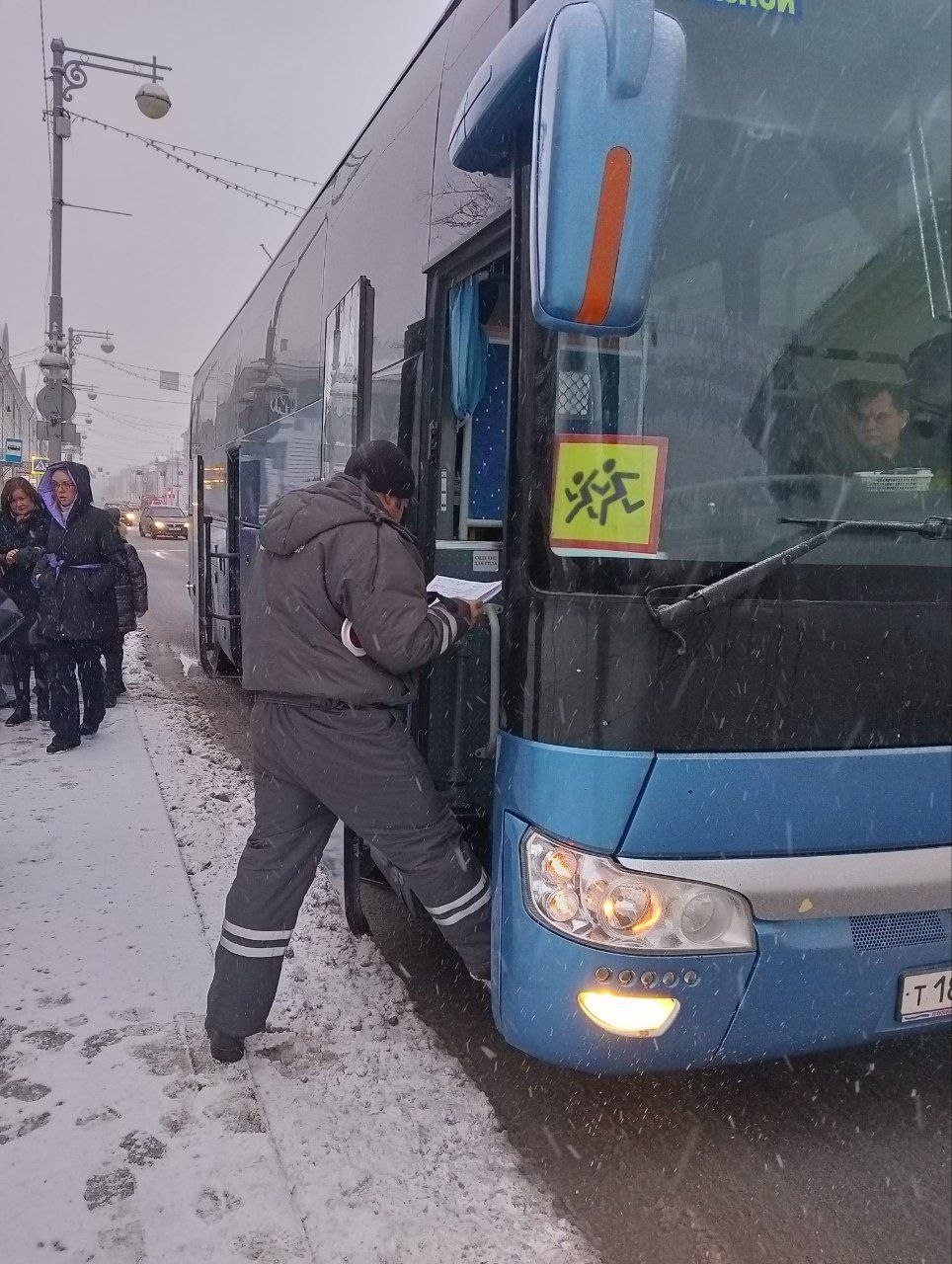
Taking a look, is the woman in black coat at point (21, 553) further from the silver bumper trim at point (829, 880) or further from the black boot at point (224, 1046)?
the silver bumper trim at point (829, 880)

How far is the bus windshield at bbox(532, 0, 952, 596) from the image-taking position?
2.35m

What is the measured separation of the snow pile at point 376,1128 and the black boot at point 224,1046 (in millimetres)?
63

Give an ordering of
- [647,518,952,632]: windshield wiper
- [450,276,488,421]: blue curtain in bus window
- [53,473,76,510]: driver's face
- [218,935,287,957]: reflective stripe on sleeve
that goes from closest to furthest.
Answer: [647,518,952,632]: windshield wiper, [218,935,287,957]: reflective stripe on sleeve, [450,276,488,421]: blue curtain in bus window, [53,473,76,510]: driver's face

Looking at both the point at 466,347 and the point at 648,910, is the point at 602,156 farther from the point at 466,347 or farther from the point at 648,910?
the point at 648,910

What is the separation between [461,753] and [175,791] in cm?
306

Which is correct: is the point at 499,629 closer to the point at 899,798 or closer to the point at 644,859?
the point at 644,859

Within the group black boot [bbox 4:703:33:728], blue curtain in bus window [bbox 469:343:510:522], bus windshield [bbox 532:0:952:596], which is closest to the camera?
bus windshield [bbox 532:0:952:596]

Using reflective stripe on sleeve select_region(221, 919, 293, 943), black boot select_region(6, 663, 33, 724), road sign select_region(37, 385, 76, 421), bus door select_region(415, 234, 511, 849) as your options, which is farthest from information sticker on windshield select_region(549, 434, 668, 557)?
road sign select_region(37, 385, 76, 421)

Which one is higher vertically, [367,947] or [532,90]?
[532,90]

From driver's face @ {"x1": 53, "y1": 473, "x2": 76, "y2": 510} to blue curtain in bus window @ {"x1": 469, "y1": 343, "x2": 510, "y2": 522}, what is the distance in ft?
12.8

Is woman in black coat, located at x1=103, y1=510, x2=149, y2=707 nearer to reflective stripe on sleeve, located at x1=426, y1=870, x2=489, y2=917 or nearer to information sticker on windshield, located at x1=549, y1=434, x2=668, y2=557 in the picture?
reflective stripe on sleeve, located at x1=426, y1=870, x2=489, y2=917

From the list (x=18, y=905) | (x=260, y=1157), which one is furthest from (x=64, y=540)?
(x=260, y=1157)

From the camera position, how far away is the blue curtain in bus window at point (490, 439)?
355cm

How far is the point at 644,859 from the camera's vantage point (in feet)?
7.50
